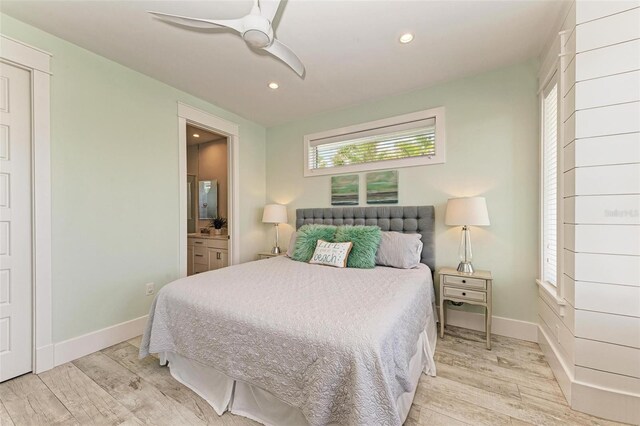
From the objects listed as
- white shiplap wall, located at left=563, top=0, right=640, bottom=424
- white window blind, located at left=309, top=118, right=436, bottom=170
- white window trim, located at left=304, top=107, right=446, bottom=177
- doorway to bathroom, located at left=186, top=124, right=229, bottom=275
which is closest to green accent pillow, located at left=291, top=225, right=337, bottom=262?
white window trim, located at left=304, top=107, right=446, bottom=177

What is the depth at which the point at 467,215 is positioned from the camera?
2410 millimetres

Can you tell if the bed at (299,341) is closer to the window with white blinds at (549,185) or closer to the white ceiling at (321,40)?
the window with white blinds at (549,185)

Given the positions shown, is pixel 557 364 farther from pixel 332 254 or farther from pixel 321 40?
pixel 321 40

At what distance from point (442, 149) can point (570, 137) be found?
47.7 inches

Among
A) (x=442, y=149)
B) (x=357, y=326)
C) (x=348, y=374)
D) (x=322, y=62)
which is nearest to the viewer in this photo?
(x=348, y=374)

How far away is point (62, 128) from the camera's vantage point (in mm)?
2143

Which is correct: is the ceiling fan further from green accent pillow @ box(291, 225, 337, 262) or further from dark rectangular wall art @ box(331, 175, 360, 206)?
dark rectangular wall art @ box(331, 175, 360, 206)

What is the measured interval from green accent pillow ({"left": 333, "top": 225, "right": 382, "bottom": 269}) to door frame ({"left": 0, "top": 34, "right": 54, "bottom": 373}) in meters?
2.49

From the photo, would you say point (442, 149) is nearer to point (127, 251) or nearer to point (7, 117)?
point (127, 251)

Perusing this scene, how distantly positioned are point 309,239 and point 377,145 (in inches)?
58.1

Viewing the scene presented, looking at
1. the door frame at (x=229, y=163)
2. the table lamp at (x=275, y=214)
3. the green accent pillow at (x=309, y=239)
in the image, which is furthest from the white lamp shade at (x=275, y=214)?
the green accent pillow at (x=309, y=239)

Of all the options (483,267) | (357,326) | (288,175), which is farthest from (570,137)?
(288,175)

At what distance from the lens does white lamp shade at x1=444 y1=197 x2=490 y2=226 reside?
2.38 m

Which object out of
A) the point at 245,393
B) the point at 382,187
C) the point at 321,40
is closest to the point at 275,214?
the point at 382,187
